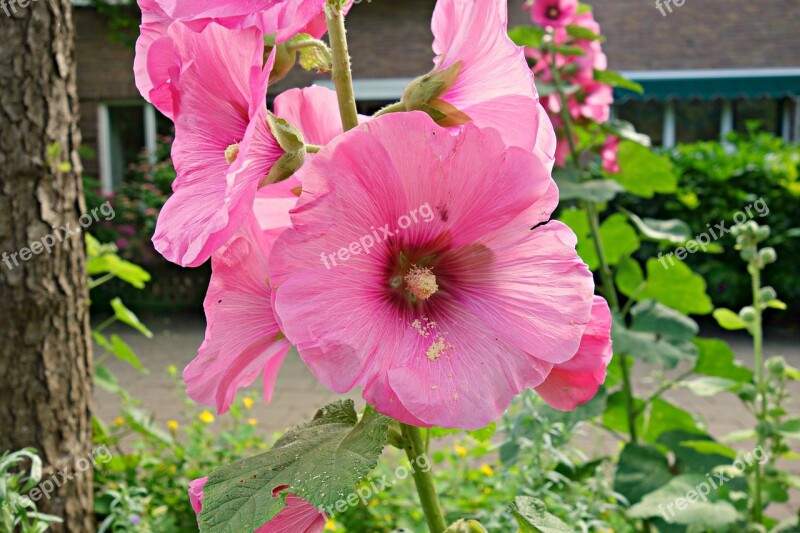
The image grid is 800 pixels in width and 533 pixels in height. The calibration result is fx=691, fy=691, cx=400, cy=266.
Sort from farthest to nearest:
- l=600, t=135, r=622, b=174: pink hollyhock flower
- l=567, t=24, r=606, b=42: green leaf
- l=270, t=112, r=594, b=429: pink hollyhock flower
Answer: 1. l=600, t=135, r=622, b=174: pink hollyhock flower
2. l=567, t=24, r=606, b=42: green leaf
3. l=270, t=112, r=594, b=429: pink hollyhock flower

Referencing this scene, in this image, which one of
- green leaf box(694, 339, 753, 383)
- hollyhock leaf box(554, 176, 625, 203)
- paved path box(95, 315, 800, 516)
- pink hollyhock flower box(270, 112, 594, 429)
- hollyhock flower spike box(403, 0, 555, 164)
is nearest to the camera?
pink hollyhock flower box(270, 112, 594, 429)

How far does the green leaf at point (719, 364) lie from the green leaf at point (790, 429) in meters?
0.31

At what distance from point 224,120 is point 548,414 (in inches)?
56.8

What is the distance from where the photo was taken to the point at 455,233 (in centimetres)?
60

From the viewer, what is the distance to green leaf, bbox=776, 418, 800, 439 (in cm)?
178

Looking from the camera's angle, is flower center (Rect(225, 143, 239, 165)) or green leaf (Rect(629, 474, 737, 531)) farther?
green leaf (Rect(629, 474, 737, 531))

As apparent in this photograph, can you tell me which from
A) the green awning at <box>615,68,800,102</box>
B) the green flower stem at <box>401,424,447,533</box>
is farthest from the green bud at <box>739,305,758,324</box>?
the green awning at <box>615,68,800,102</box>

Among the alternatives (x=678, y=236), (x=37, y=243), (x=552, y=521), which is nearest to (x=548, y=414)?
(x=678, y=236)

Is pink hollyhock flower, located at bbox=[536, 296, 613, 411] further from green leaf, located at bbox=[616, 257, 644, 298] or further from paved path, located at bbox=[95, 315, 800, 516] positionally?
paved path, located at bbox=[95, 315, 800, 516]

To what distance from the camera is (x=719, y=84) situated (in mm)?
11273

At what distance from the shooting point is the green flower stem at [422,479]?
0.73 meters

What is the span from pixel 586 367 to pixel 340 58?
1.27 feet

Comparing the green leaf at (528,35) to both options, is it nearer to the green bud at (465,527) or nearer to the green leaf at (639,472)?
the green leaf at (639,472)

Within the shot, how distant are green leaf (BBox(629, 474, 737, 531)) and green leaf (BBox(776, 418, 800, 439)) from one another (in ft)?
0.77
